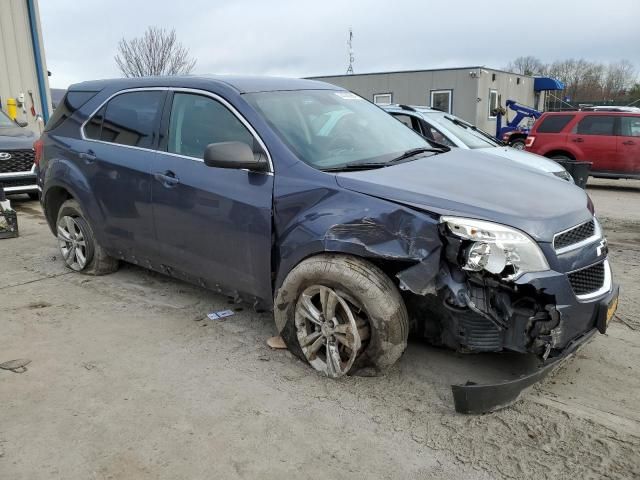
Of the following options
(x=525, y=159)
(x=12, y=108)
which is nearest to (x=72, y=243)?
(x=525, y=159)

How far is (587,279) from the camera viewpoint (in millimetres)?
3111

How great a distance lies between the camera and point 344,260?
10.5 ft

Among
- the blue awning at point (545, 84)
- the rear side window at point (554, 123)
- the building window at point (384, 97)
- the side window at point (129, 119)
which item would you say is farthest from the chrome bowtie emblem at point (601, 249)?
the blue awning at point (545, 84)

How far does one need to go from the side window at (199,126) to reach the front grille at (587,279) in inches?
84.5

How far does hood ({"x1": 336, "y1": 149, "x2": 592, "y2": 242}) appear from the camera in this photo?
295cm

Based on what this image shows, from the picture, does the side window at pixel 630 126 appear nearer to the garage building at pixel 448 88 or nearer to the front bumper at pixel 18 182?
the garage building at pixel 448 88

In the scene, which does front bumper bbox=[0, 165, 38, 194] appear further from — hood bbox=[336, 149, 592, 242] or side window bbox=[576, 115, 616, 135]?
side window bbox=[576, 115, 616, 135]

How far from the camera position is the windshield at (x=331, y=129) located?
11.9 ft

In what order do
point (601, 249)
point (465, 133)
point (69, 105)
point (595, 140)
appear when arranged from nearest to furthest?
point (601, 249)
point (69, 105)
point (465, 133)
point (595, 140)

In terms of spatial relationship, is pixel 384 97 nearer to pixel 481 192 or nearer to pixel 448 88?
pixel 448 88

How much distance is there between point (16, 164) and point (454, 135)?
737 cm

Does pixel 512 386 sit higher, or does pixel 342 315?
pixel 342 315

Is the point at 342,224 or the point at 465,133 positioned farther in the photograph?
the point at 465,133

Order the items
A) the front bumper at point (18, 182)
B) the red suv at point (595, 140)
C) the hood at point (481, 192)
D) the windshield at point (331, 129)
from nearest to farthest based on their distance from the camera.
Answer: the hood at point (481, 192), the windshield at point (331, 129), the front bumper at point (18, 182), the red suv at point (595, 140)
